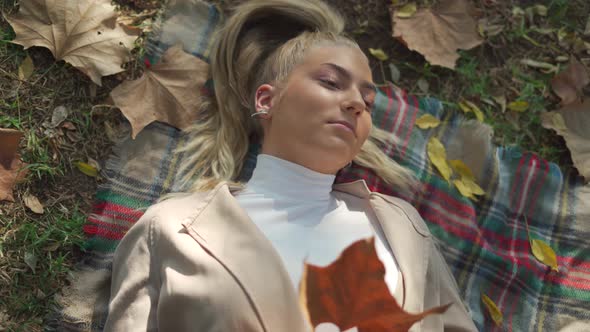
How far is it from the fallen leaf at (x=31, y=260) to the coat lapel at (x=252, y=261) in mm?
739

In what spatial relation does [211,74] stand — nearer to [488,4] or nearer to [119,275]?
[119,275]

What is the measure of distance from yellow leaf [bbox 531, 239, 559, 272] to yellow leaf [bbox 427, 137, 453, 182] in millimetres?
518

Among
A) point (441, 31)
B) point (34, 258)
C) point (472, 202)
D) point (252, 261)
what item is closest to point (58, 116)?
point (34, 258)

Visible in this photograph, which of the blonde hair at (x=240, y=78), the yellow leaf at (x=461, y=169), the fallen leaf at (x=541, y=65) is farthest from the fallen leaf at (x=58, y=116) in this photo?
the fallen leaf at (x=541, y=65)

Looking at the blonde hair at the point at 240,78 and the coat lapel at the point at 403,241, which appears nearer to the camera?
the coat lapel at the point at 403,241

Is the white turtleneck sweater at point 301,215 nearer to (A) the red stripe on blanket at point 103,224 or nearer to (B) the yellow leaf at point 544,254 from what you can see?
(A) the red stripe on blanket at point 103,224

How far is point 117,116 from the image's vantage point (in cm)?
249

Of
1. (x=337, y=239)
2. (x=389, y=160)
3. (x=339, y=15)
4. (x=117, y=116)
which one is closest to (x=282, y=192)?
(x=337, y=239)

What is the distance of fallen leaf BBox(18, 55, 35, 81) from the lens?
239 centimetres

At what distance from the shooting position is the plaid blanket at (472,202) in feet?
8.16

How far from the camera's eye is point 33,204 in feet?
7.56

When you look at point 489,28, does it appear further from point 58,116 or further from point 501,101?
point 58,116

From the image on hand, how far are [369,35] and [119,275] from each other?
1.69 meters

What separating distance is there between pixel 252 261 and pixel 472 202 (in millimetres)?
1329
